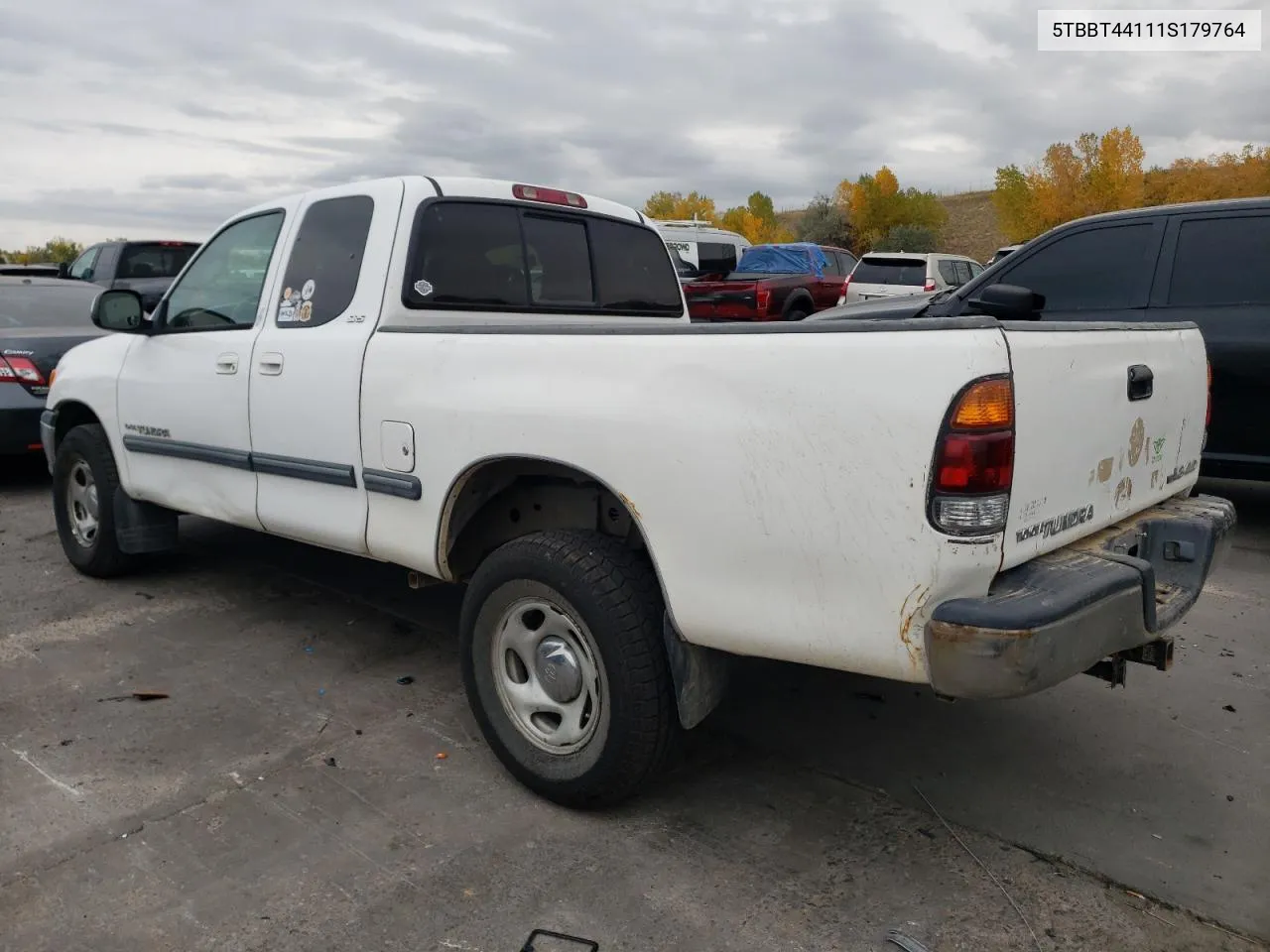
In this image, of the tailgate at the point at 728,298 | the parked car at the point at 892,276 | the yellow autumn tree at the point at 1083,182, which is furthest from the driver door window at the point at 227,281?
the yellow autumn tree at the point at 1083,182

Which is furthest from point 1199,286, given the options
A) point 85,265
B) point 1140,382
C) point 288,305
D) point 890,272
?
point 85,265

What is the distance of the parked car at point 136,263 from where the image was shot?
14.1m

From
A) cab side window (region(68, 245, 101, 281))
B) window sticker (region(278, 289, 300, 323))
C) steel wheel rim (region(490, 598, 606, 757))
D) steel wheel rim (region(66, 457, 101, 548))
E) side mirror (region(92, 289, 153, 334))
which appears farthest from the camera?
cab side window (region(68, 245, 101, 281))

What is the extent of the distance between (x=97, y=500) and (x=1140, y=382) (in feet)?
15.4

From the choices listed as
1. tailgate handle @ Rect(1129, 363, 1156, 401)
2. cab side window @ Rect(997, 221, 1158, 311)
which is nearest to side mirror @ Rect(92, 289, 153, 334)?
tailgate handle @ Rect(1129, 363, 1156, 401)

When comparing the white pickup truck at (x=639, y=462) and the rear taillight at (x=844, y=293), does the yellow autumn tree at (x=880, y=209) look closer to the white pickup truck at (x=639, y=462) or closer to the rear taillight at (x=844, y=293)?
the rear taillight at (x=844, y=293)

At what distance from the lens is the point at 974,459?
2.26 meters

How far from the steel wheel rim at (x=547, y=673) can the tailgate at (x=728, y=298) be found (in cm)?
1163

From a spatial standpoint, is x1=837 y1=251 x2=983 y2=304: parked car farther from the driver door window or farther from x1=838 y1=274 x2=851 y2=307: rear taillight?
the driver door window

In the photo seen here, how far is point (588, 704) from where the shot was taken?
9.90 feet

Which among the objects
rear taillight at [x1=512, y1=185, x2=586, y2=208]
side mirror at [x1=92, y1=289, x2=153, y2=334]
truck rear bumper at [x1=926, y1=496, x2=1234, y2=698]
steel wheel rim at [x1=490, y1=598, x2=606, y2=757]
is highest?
rear taillight at [x1=512, y1=185, x2=586, y2=208]

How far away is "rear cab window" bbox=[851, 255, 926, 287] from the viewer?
57.4ft

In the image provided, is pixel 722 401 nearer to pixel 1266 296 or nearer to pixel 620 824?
pixel 620 824

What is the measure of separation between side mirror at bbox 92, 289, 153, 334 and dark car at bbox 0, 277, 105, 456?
3340 millimetres
